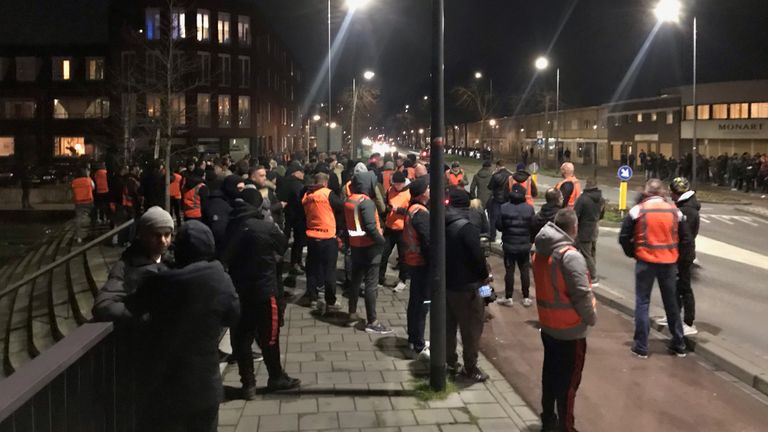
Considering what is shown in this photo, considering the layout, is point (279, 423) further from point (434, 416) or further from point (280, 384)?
point (434, 416)

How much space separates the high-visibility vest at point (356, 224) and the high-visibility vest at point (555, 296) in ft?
10.5

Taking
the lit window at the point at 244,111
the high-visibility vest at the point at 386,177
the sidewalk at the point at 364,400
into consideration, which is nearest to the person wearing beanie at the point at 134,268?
the sidewalk at the point at 364,400

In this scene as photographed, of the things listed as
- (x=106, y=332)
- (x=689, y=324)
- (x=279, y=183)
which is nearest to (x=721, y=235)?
(x=689, y=324)

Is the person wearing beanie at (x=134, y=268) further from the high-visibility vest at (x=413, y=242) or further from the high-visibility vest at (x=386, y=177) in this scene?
the high-visibility vest at (x=386, y=177)

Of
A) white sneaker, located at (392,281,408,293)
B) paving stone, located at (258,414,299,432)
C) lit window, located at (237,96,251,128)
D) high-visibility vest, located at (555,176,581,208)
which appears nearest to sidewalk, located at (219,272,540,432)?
paving stone, located at (258,414,299,432)

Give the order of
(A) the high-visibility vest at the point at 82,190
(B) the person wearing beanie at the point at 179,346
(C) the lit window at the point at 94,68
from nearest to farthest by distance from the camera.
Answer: (B) the person wearing beanie at the point at 179,346 → (A) the high-visibility vest at the point at 82,190 → (C) the lit window at the point at 94,68

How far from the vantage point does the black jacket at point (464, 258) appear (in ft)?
21.4

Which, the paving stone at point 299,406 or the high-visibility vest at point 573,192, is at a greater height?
the high-visibility vest at point 573,192

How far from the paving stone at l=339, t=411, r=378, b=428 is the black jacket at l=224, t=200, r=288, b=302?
1.22m

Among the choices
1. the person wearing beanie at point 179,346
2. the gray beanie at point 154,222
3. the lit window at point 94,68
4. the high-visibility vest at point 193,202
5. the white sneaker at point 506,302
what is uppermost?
the lit window at point 94,68

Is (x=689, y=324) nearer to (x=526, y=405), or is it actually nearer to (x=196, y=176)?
(x=526, y=405)

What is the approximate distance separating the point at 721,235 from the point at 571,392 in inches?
606

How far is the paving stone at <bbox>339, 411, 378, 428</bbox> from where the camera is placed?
5617 millimetres

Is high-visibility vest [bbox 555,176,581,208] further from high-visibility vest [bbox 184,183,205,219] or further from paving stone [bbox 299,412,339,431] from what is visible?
paving stone [bbox 299,412,339,431]
